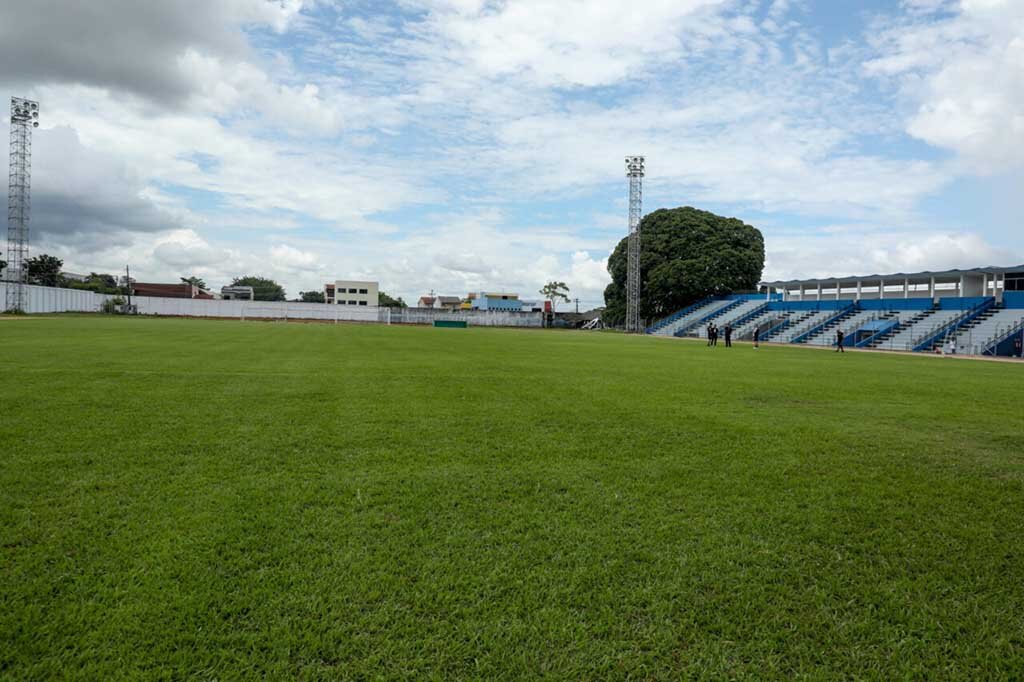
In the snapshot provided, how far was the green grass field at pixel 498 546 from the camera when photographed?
288cm

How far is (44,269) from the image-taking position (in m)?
83.1

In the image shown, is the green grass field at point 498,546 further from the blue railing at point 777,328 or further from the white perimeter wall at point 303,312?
the white perimeter wall at point 303,312

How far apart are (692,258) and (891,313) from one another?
2140cm

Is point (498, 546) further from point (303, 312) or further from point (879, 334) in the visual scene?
point (303, 312)

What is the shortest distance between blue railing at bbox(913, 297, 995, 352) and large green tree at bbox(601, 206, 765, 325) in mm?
24267

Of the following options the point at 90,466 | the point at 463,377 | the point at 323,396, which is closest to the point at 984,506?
the point at 90,466

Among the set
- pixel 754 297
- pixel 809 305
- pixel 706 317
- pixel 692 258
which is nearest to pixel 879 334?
pixel 809 305

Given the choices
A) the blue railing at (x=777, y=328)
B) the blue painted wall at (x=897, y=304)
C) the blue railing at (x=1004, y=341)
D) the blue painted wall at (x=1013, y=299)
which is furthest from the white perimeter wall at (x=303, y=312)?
the blue railing at (x=1004, y=341)

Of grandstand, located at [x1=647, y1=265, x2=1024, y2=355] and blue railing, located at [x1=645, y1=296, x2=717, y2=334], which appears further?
blue railing, located at [x1=645, y1=296, x2=717, y2=334]

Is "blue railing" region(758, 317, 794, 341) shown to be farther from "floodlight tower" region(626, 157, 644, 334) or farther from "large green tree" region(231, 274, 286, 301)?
"large green tree" region(231, 274, 286, 301)

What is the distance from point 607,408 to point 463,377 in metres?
4.64

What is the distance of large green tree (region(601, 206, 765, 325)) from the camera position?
6141cm

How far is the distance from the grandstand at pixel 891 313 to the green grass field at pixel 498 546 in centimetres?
3343

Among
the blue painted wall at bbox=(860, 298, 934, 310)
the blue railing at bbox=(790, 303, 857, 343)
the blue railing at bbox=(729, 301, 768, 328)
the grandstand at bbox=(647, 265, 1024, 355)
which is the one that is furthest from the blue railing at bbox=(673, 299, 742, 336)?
the blue painted wall at bbox=(860, 298, 934, 310)
